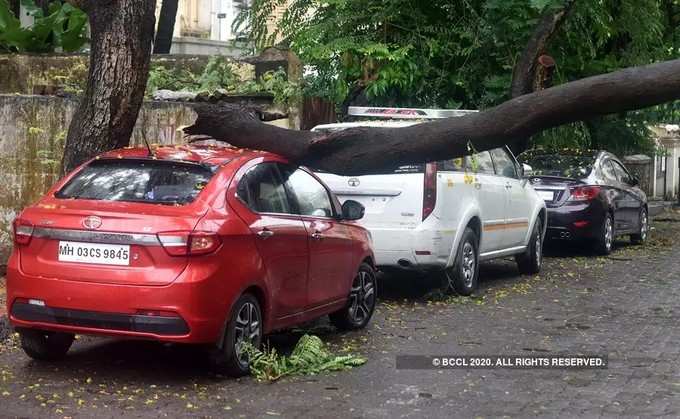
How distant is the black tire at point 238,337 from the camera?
729 centimetres

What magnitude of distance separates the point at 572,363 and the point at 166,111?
580 cm

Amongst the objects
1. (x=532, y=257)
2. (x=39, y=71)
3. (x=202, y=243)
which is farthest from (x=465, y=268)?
(x=39, y=71)

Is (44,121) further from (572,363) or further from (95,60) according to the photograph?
(572,363)

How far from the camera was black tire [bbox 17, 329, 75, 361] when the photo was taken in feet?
25.0

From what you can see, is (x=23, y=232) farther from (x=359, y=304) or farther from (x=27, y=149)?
(x=27, y=149)

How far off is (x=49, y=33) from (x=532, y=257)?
7.03 metres

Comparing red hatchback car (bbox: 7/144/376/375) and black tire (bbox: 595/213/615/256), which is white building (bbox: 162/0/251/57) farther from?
red hatchback car (bbox: 7/144/376/375)

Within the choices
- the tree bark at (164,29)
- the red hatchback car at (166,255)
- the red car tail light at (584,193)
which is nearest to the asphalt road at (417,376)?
the red hatchback car at (166,255)


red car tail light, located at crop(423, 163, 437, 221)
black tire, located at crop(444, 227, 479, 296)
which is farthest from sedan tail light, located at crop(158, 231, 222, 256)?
black tire, located at crop(444, 227, 479, 296)

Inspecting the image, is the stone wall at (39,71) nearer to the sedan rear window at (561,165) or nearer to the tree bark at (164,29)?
the sedan rear window at (561,165)

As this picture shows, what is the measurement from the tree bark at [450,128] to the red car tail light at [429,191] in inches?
87.7

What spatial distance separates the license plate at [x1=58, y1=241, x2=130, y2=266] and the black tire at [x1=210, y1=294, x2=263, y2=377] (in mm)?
847

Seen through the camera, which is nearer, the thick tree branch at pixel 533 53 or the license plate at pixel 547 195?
the thick tree branch at pixel 533 53

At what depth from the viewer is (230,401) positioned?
690 cm
